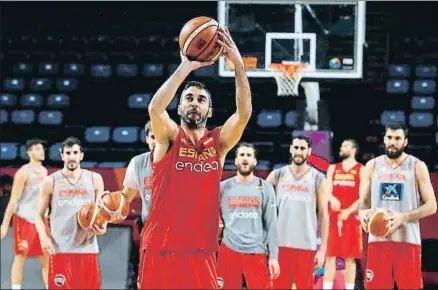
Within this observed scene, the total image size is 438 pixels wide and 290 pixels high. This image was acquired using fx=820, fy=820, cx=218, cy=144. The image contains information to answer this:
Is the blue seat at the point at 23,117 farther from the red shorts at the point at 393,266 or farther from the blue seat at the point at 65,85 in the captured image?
the red shorts at the point at 393,266

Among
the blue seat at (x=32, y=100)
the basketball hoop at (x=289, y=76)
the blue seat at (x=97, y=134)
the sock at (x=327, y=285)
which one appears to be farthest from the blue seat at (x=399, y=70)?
the blue seat at (x=32, y=100)

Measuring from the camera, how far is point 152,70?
10617 mm

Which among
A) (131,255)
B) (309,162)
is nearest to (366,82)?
(309,162)

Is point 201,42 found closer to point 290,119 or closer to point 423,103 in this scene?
point 290,119

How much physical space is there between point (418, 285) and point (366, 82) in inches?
182

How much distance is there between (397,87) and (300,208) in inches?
155

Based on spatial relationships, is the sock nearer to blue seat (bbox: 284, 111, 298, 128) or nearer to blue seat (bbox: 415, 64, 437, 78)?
blue seat (bbox: 284, 111, 298, 128)

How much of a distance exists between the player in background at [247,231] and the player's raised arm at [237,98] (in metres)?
2.34

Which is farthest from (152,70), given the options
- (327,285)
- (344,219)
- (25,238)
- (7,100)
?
(327,285)

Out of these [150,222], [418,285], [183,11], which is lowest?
[418,285]

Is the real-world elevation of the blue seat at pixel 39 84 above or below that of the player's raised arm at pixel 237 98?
above

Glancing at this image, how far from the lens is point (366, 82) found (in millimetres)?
9938

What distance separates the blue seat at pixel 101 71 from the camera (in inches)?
421

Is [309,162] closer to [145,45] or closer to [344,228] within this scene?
[344,228]
